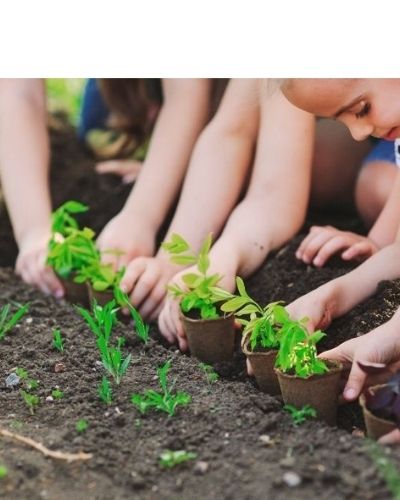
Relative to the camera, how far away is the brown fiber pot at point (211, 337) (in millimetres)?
2695

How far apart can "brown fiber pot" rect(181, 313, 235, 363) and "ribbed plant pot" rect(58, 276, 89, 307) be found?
661 mm

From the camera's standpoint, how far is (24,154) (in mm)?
3936

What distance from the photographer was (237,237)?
10.4ft

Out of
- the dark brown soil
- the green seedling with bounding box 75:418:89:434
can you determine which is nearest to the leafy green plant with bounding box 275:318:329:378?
the dark brown soil

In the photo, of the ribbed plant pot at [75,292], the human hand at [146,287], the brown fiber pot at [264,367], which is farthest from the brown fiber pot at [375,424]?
the ribbed plant pot at [75,292]

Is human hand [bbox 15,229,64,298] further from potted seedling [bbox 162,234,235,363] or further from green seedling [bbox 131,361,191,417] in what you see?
green seedling [bbox 131,361,191,417]

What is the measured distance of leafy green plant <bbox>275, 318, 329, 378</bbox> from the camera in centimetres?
222

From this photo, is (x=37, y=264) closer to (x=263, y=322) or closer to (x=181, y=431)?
(x=263, y=322)

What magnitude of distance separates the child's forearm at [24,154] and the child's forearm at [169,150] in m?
0.42

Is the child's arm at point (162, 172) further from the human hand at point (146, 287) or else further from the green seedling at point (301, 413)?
the green seedling at point (301, 413)

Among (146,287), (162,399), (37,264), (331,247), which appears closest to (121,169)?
(37,264)

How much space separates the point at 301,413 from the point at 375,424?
0.74 feet
